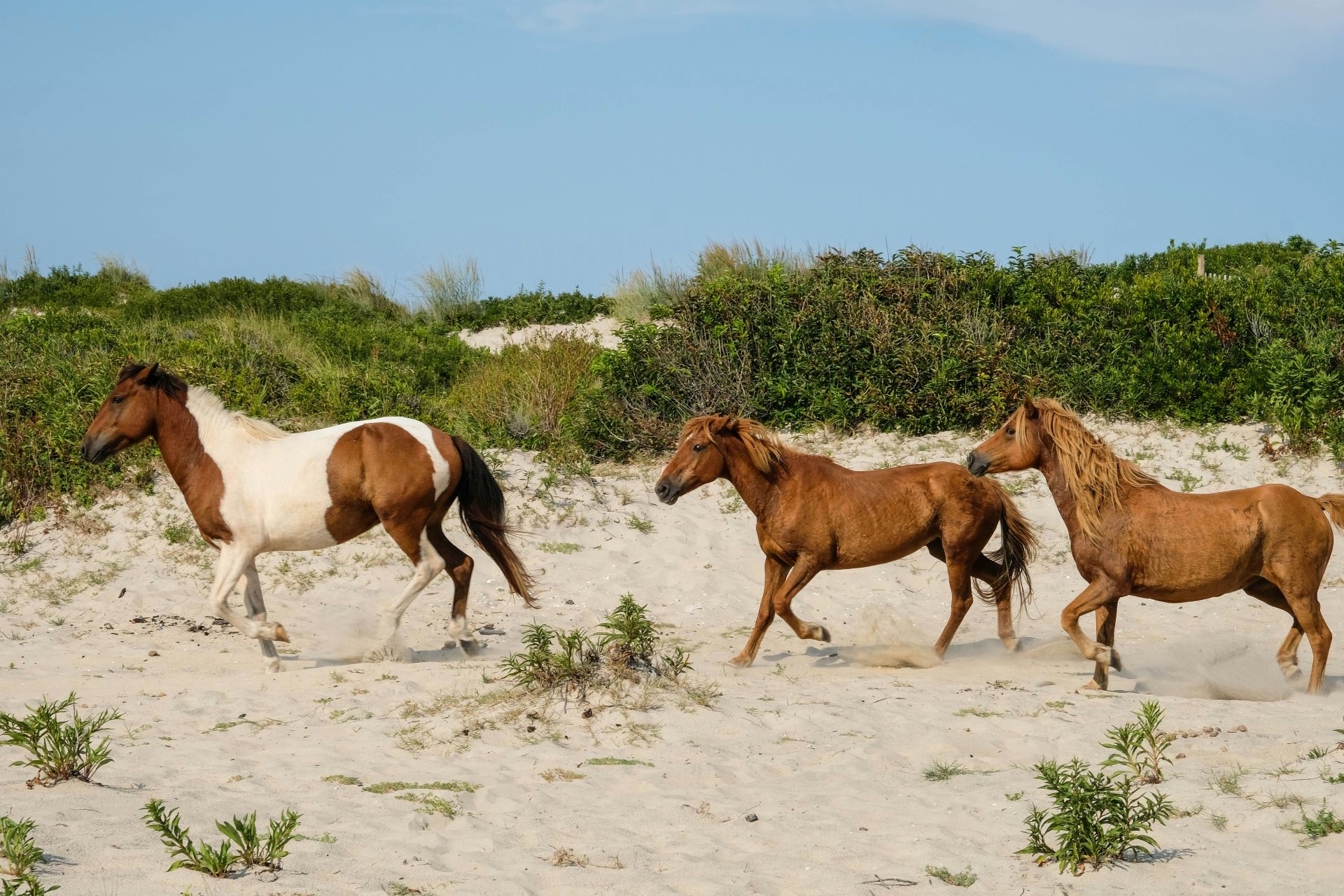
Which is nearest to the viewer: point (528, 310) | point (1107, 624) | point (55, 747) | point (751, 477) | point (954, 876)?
point (954, 876)

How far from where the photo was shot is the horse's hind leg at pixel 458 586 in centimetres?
862

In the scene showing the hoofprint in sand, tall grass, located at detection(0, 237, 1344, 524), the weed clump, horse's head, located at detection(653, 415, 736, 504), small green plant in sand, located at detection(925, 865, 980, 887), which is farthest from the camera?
tall grass, located at detection(0, 237, 1344, 524)

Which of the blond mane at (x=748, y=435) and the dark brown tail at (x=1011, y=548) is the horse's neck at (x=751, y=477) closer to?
the blond mane at (x=748, y=435)

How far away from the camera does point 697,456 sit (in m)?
8.38

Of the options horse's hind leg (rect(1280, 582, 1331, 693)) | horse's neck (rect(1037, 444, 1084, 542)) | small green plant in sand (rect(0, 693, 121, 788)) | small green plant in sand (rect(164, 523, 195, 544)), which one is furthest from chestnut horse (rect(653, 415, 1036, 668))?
small green plant in sand (rect(164, 523, 195, 544))

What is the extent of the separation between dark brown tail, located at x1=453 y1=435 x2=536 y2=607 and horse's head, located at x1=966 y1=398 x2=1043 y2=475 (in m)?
3.18

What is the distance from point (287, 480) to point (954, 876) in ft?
17.9

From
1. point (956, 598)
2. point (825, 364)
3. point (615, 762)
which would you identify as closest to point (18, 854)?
point (615, 762)

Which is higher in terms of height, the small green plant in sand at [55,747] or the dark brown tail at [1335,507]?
the dark brown tail at [1335,507]

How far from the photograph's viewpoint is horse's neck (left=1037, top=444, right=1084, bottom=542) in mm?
7598

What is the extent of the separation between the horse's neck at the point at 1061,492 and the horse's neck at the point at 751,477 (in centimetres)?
177

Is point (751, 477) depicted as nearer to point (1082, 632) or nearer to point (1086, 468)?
point (1086, 468)

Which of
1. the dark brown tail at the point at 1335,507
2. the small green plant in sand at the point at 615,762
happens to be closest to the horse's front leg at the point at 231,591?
the small green plant in sand at the point at 615,762

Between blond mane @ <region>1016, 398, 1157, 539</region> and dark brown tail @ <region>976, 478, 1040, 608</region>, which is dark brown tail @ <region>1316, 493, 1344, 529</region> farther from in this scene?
dark brown tail @ <region>976, 478, 1040, 608</region>
